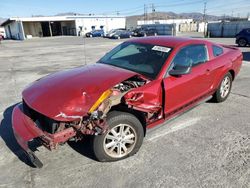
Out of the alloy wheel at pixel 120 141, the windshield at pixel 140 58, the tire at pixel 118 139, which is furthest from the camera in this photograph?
the windshield at pixel 140 58

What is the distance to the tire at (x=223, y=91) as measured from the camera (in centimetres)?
500

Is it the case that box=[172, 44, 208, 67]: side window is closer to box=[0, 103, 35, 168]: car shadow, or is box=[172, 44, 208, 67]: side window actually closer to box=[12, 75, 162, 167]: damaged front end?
box=[12, 75, 162, 167]: damaged front end

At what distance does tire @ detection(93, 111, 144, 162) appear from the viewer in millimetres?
2967

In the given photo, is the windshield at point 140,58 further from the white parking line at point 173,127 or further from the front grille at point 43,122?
the front grille at point 43,122

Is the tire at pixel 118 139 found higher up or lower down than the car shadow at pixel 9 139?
higher up

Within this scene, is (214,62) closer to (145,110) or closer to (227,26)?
(145,110)

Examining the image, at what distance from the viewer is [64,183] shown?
2811mm

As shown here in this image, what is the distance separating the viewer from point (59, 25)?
55.0 metres

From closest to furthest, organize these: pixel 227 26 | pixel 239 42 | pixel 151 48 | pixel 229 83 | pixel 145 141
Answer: pixel 145 141 → pixel 151 48 → pixel 229 83 → pixel 239 42 → pixel 227 26

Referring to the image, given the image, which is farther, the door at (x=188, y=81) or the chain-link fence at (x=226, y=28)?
the chain-link fence at (x=226, y=28)

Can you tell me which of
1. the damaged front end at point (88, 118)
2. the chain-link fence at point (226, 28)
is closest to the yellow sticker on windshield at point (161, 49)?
the damaged front end at point (88, 118)

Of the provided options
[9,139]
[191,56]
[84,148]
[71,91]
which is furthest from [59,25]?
[71,91]

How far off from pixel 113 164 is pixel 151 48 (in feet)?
6.77

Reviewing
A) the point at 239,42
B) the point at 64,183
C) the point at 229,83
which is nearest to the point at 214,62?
the point at 229,83
